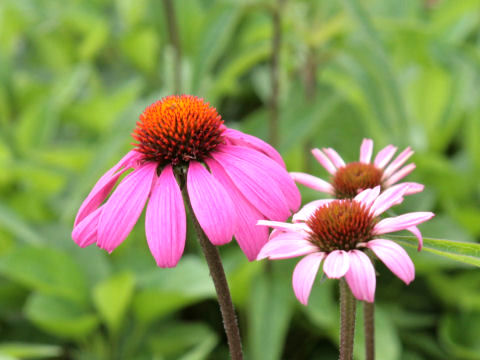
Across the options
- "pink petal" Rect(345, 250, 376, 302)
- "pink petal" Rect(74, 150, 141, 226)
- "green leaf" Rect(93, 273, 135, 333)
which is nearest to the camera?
"pink petal" Rect(345, 250, 376, 302)

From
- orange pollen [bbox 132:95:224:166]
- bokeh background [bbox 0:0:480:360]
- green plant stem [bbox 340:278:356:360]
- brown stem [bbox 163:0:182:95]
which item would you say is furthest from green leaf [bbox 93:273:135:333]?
green plant stem [bbox 340:278:356:360]

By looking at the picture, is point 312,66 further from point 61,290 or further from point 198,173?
point 198,173

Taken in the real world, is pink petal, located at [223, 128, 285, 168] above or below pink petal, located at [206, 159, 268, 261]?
above

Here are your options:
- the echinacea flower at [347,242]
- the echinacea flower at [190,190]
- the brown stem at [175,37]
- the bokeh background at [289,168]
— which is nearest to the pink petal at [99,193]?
the echinacea flower at [190,190]

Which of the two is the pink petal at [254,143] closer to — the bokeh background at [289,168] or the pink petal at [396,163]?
the pink petal at [396,163]

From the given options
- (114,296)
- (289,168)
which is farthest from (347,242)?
(289,168)

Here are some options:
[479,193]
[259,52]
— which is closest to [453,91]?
[479,193]

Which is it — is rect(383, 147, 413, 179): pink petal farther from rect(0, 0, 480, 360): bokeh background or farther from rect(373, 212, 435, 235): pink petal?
rect(0, 0, 480, 360): bokeh background
